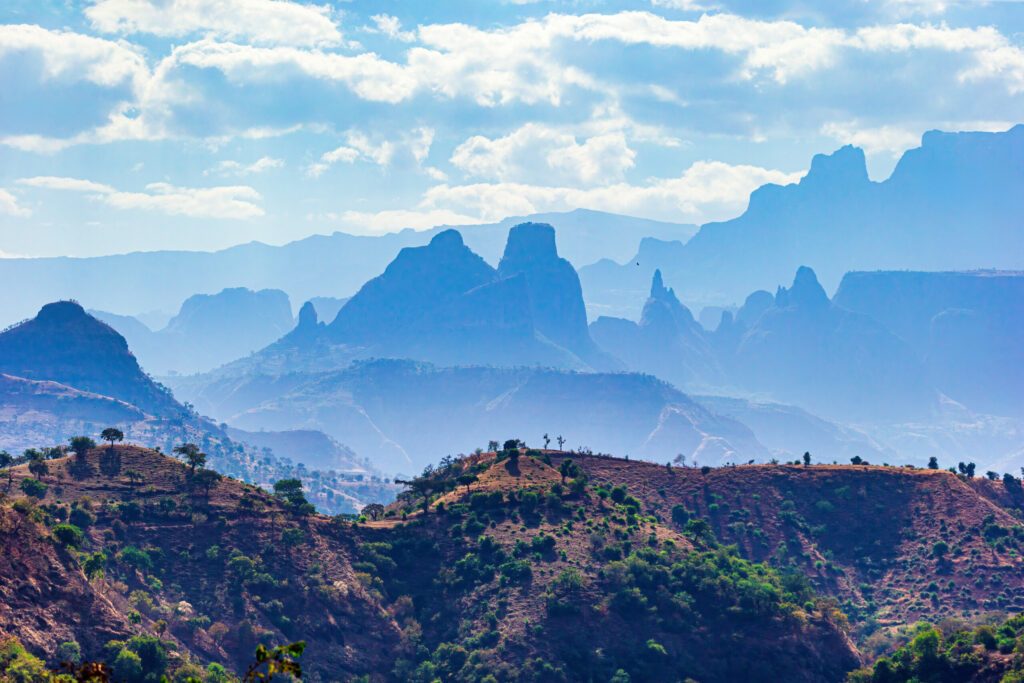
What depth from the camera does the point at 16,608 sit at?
391 feet

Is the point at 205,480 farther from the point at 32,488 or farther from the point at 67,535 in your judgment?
the point at 67,535

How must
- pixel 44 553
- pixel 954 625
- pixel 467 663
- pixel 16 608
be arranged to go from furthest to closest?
pixel 954 625, pixel 467 663, pixel 44 553, pixel 16 608

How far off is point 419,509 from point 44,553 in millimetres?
72052

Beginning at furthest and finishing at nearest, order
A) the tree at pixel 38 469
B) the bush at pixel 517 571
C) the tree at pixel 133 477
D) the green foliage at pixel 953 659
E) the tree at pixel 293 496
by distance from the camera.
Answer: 1. the tree at pixel 293 496
2. the tree at pixel 133 477
3. the bush at pixel 517 571
4. the tree at pixel 38 469
5. the green foliage at pixel 953 659

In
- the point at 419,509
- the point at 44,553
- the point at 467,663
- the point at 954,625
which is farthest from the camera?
the point at 419,509

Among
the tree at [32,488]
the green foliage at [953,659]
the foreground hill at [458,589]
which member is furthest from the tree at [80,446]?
the green foliage at [953,659]

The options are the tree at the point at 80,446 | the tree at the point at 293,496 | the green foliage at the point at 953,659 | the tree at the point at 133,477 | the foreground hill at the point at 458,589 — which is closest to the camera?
the green foliage at the point at 953,659

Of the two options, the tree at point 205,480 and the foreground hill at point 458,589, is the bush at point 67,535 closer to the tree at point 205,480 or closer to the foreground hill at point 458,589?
the foreground hill at point 458,589

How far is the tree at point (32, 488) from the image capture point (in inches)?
6221

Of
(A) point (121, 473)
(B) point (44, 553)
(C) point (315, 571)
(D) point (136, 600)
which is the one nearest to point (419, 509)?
(C) point (315, 571)

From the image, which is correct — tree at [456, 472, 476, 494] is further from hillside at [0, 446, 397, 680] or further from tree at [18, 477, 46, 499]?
tree at [18, 477, 46, 499]

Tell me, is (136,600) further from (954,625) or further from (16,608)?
(954,625)

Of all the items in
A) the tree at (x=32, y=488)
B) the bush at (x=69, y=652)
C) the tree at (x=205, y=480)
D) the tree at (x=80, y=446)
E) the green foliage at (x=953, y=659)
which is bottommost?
the bush at (x=69, y=652)

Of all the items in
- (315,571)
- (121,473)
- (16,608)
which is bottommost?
(16,608)
